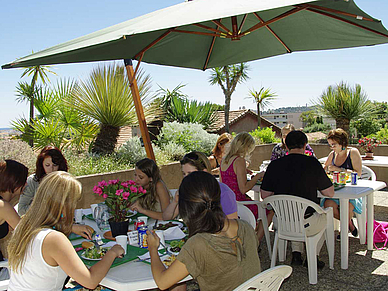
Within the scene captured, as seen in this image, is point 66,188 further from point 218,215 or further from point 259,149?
point 259,149

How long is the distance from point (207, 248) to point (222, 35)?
259 centimetres

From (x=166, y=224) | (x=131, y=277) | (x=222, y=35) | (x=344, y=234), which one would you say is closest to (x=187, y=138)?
(x=222, y=35)

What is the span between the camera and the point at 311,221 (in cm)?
352

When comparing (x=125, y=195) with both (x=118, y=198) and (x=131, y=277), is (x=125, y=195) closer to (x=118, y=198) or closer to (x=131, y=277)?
(x=118, y=198)

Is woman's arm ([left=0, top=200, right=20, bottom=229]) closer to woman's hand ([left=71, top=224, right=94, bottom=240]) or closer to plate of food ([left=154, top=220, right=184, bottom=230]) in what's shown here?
woman's hand ([left=71, top=224, right=94, bottom=240])

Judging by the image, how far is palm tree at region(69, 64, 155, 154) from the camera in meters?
7.06

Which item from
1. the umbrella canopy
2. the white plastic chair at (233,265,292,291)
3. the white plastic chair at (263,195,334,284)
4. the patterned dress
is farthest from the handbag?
the white plastic chair at (233,265,292,291)

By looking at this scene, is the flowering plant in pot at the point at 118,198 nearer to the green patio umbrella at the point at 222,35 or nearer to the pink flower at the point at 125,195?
the pink flower at the point at 125,195

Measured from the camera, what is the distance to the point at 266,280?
178cm

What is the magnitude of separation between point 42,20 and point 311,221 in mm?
12829

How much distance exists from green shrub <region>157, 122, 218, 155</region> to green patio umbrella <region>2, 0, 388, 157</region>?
327 centimetres

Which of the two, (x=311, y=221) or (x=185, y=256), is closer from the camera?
(x=185, y=256)

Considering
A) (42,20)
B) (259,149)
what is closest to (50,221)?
(259,149)

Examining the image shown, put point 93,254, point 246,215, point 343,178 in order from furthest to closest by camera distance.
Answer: point 343,178 → point 246,215 → point 93,254
